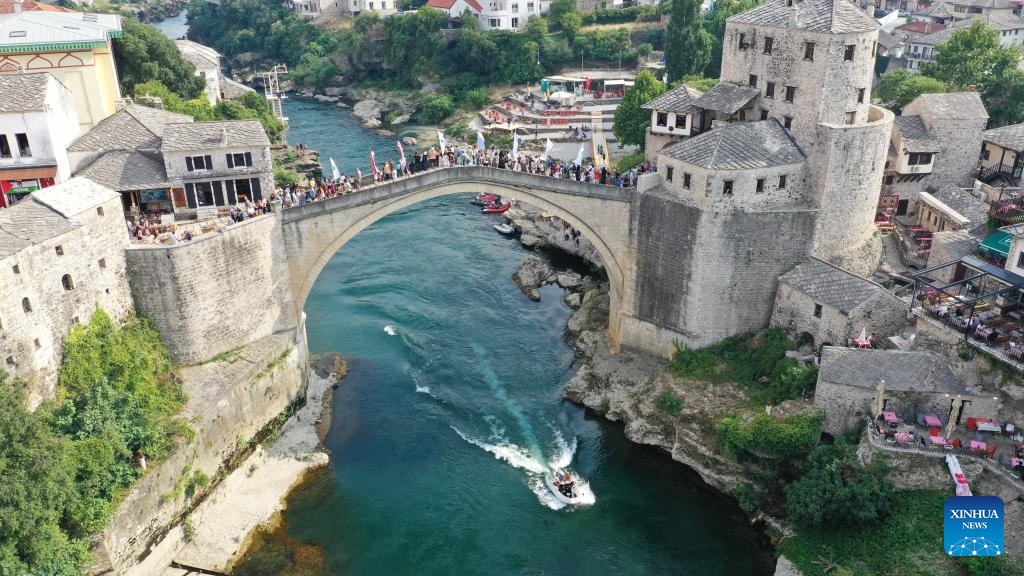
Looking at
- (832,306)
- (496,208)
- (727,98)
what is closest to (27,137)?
(727,98)

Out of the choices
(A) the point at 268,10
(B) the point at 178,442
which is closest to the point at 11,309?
(B) the point at 178,442

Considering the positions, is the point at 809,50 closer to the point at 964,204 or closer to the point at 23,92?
the point at 964,204

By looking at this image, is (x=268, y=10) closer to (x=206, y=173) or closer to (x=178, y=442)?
(x=206, y=173)

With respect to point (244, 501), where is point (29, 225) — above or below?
above

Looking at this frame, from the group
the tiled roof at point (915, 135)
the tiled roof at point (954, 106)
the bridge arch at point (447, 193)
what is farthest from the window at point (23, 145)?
the tiled roof at point (954, 106)

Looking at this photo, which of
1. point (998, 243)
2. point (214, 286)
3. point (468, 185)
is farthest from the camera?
point (468, 185)

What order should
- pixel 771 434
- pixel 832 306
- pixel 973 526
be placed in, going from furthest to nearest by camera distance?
pixel 832 306, pixel 771 434, pixel 973 526
